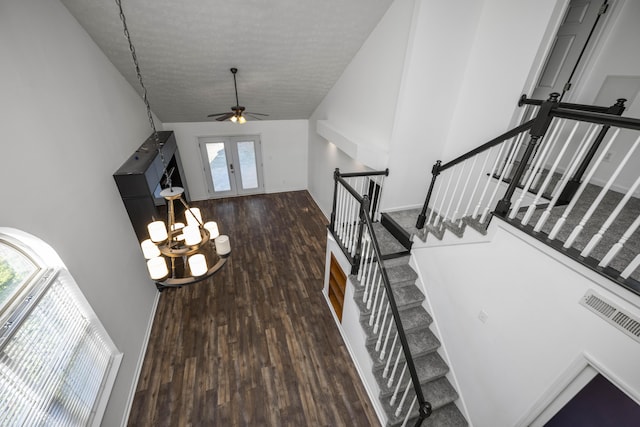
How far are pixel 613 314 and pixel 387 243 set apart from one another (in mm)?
2076

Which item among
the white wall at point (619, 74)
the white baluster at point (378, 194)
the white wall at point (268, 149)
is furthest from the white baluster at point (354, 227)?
the white wall at point (268, 149)

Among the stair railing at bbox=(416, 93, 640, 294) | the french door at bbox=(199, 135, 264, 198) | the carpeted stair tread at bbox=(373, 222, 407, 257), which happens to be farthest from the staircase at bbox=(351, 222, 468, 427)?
the french door at bbox=(199, 135, 264, 198)

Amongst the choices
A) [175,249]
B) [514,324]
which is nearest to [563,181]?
[514,324]

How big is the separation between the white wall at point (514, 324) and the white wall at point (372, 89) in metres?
2.03

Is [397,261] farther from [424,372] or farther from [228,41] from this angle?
[228,41]

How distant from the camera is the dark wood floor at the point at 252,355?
2752 millimetres

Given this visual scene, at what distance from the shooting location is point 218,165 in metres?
7.22

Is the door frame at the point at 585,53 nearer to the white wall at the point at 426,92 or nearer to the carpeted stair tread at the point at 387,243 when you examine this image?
the white wall at the point at 426,92

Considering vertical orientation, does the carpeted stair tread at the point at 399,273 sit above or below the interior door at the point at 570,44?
below

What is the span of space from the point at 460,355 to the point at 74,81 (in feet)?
16.4

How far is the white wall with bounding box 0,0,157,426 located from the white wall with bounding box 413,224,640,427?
3555mm

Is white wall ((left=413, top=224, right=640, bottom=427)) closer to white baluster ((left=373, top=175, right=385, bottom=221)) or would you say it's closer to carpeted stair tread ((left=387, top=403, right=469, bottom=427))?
carpeted stair tread ((left=387, top=403, right=469, bottom=427))

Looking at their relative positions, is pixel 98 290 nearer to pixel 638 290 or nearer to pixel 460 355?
pixel 460 355

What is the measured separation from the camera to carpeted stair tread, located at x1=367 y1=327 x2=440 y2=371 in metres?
2.69
